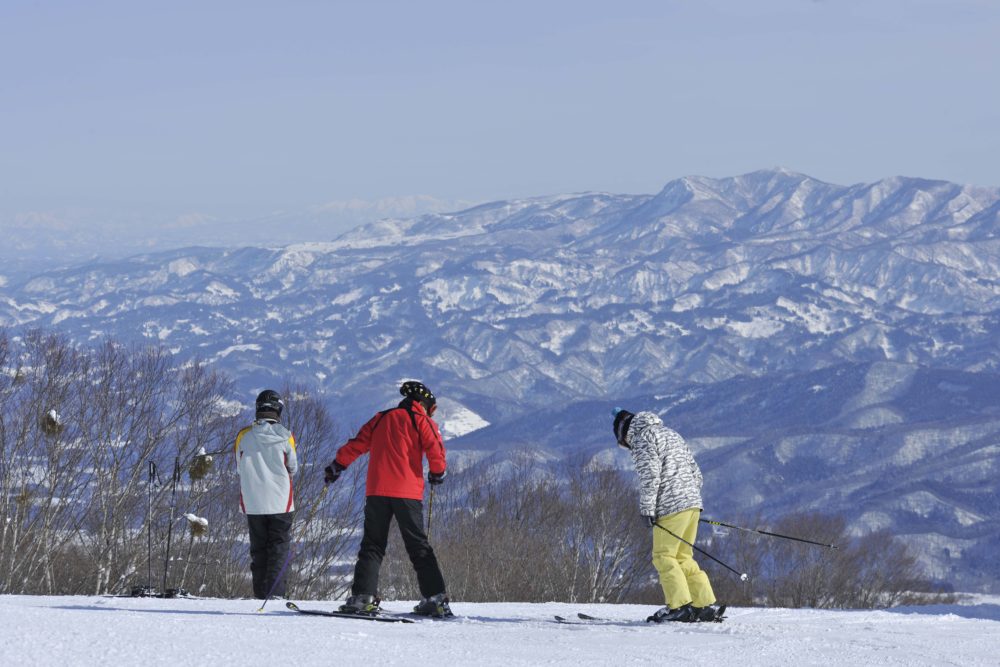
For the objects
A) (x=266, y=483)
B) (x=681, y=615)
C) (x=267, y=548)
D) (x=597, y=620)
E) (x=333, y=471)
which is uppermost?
(x=333, y=471)

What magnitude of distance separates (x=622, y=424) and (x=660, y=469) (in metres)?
0.55

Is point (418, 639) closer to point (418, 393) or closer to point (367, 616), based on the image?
point (367, 616)

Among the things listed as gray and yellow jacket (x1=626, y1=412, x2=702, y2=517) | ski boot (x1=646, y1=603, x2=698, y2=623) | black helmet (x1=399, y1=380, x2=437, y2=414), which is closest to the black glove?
black helmet (x1=399, y1=380, x2=437, y2=414)

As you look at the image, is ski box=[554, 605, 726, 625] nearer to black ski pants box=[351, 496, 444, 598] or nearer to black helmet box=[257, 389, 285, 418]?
black ski pants box=[351, 496, 444, 598]

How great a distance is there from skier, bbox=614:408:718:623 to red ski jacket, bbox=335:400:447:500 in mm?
1736

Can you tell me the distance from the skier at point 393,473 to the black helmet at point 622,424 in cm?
172

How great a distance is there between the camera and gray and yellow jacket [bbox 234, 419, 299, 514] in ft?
42.6

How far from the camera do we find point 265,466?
42.7ft

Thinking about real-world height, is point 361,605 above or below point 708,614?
above

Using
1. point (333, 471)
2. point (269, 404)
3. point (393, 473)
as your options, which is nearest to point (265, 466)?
point (269, 404)

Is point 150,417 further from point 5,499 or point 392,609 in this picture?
point 392,609

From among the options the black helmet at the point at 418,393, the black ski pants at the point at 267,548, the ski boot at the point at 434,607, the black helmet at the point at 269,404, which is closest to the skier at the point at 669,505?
the black helmet at the point at 418,393

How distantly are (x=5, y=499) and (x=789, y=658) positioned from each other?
3014 cm

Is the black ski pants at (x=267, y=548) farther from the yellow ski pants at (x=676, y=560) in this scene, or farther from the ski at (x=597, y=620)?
the yellow ski pants at (x=676, y=560)
